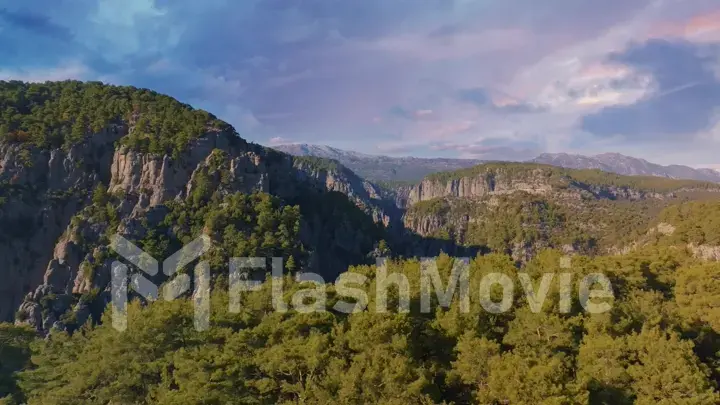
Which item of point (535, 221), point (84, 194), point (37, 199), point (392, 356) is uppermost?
point (84, 194)

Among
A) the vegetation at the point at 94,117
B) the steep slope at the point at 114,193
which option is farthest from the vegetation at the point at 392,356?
the vegetation at the point at 94,117

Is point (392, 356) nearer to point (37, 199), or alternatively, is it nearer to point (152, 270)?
point (152, 270)

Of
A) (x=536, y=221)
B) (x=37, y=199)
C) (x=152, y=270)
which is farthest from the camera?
(x=536, y=221)

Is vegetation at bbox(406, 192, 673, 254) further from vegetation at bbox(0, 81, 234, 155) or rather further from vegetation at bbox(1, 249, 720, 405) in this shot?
vegetation at bbox(1, 249, 720, 405)

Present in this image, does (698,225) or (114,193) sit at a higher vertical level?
(114,193)

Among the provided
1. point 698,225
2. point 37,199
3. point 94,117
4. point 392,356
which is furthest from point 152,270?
point 698,225

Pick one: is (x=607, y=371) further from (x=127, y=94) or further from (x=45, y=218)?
(x=127, y=94)

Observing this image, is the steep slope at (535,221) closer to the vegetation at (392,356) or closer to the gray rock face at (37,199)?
the gray rock face at (37,199)
